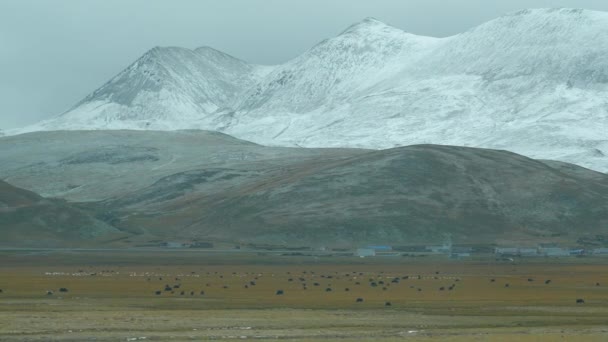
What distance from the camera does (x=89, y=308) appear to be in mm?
82062

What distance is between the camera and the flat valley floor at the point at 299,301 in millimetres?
66562

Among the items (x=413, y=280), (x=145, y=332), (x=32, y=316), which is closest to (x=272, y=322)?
(x=145, y=332)

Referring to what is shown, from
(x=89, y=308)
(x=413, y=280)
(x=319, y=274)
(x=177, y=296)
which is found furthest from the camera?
(x=319, y=274)

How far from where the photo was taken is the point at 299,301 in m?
91.3

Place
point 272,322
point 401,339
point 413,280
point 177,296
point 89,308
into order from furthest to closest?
point 413,280, point 177,296, point 89,308, point 272,322, point 401,339

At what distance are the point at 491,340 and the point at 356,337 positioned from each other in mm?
6570

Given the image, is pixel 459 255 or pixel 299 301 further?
pixel 459 255

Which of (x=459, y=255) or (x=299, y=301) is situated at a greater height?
(x=459, y=255)

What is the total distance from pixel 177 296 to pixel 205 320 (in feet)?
73.7

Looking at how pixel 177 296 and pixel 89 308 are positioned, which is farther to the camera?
pixel 177 296

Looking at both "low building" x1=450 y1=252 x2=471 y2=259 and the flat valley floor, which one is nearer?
the flat valley floor

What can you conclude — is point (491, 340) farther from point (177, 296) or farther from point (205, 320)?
point (177, 296)

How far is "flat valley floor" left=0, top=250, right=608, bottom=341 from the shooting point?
66.6m

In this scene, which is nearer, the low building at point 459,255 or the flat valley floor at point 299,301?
the flat valley floor at point 299,301
